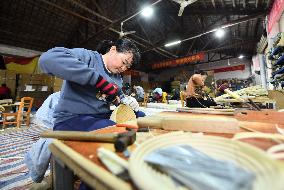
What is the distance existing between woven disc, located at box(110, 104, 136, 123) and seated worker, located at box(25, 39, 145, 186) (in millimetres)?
49

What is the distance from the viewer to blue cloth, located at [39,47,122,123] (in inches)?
51.3

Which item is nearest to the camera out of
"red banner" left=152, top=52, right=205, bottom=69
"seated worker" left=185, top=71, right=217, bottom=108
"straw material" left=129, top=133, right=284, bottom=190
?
"straw material" left=129, top=133, right=284, bottom=190

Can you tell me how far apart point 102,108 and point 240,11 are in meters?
8.94

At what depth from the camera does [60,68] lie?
1.31 m

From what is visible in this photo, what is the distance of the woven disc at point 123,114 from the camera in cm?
162

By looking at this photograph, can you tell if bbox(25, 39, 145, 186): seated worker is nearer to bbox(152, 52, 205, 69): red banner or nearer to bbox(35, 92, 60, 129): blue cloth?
bbox(35, 92, 60, 129): blue cloth

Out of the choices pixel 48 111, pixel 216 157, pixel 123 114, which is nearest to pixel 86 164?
pixel 216 157

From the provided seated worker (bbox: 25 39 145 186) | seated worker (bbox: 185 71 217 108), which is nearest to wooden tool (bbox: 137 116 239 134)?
seated worker (bbox: 25 39 145 186)

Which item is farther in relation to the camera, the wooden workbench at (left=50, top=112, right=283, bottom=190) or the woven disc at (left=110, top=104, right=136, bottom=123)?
the woven disc at (left=110, top=104, right=136, bottom=123)

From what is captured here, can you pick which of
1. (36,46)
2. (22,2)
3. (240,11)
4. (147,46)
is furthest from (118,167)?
(147,46)

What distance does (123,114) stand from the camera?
5.64 feet

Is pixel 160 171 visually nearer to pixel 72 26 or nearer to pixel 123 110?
pixel 123 110

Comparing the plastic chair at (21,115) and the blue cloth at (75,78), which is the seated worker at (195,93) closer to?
the blue cloth at (75,78)

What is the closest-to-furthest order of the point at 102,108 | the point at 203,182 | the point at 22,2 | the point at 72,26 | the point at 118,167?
the point at 203,182 → the point at 118,167 → the point at 102,108 → the point at 22,2 → the point at 72,26
